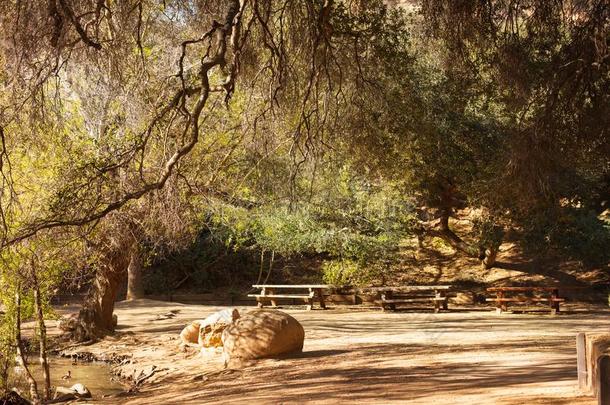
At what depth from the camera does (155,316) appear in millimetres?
19375

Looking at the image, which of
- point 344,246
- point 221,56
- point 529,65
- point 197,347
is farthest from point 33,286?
point 344,246

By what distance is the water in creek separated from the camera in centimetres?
1273

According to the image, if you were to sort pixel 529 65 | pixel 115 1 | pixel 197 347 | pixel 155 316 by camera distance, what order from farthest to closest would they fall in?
pixel 155 316 → pixel 197 347 → pixel 529 65 → pixel 115 1

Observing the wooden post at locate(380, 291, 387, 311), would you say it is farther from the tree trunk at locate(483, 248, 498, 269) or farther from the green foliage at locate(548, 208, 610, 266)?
the tree trunk at locate(483, 248, 498, 269)

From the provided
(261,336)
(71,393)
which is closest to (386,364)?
(261,336)

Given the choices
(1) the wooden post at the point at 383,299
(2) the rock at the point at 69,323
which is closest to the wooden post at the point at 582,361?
(2) the rock at the point at 69,323

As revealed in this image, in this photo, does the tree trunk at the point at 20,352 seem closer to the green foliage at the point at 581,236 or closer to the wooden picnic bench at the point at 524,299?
the wooden picnic bench at the point at 524,299

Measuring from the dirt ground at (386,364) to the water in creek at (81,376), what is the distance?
1.50 feet

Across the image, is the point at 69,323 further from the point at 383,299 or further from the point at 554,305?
the point at 554,305

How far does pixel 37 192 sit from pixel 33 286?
1.53 m

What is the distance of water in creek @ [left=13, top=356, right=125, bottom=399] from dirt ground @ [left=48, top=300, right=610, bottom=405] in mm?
456

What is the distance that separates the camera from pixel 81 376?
1381 centimetres

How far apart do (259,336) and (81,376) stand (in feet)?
12.7

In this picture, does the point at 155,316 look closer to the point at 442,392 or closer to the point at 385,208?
the point at 385,208
